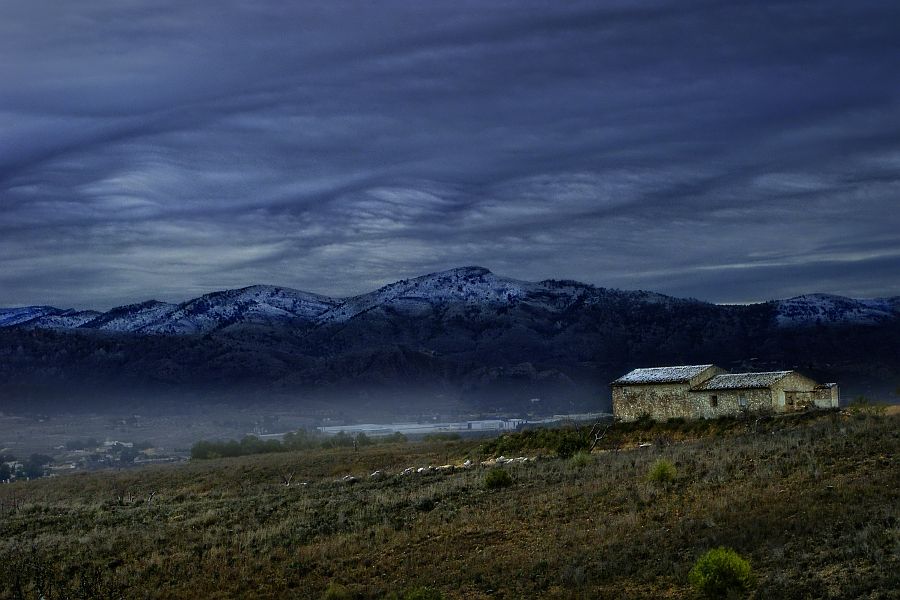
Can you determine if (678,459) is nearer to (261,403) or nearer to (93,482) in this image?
(93,482)

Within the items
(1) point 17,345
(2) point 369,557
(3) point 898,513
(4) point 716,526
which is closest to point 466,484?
(2) point 369,557

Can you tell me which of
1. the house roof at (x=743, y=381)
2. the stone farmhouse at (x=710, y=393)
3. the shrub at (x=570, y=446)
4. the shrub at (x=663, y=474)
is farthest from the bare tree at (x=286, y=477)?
the shrub at (x=663, y=474)

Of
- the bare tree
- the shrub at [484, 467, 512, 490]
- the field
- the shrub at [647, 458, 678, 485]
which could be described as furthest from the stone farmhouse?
the shrub at [647, 458, 678, 485]

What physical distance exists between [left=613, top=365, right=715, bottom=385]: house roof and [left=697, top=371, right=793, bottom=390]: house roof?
1.01 m

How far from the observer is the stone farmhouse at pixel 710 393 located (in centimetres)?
4869

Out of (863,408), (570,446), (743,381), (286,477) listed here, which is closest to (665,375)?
(743,381)

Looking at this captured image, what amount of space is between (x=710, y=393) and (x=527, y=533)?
100ft

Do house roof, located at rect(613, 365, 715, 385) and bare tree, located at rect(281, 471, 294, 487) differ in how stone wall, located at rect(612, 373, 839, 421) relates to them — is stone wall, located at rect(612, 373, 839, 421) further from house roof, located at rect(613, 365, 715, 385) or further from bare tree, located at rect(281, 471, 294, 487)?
bare tree, located at rect(281, 471, 294, 487)

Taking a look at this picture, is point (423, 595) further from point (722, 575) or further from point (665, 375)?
point (665, 375)

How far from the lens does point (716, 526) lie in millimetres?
19578

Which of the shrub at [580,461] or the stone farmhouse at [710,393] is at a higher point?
the stone farmhouse at [710,393]

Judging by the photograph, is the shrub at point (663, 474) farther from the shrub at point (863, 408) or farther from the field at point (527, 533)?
the shrub at point (863, 408)

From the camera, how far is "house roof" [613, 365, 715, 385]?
52.1 metres

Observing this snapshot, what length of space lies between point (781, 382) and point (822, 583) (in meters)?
35.7
